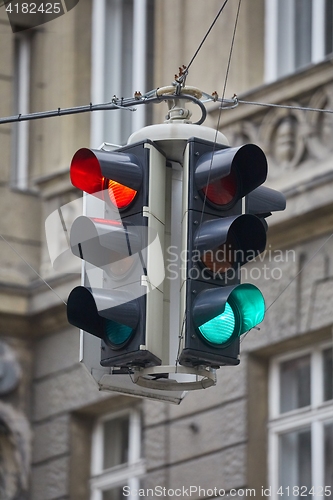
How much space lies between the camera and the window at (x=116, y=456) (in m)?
13.1

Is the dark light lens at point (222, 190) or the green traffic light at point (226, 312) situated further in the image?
the dark light lens at point (222, 190)

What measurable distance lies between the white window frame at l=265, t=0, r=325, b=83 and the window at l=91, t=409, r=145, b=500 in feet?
11.0

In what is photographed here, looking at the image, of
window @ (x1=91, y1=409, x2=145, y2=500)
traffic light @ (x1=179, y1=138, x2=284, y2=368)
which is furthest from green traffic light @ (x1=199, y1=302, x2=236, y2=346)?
window @ (x1=91, y1=409, x2=145, y2=500)

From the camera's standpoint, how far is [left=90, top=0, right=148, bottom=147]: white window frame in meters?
14.9

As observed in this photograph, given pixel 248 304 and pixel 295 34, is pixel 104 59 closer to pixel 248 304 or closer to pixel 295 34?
pixel 295 34

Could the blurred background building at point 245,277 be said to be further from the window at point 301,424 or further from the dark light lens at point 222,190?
the dark light lens at point 222,190

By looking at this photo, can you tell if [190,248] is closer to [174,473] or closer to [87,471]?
[174,473]

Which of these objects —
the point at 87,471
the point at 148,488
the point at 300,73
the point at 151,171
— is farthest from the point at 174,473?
the point at 151,171

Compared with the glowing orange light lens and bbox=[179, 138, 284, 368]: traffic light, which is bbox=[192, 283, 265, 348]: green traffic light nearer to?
bbox=[179, 138, 284, 368]: traffic light

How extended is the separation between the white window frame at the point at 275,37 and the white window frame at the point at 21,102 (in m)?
3.52

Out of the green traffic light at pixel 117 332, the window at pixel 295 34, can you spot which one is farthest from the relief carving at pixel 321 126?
the green traffic light at pixel 117 332

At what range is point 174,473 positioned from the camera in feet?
41.1

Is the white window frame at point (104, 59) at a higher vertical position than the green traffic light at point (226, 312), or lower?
higher

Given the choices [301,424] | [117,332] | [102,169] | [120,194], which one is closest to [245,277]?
[301,424]
